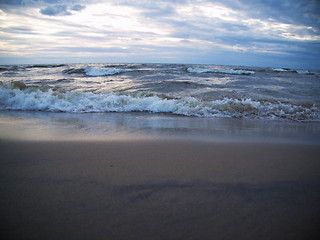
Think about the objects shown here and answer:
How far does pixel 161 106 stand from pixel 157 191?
4.57 meters

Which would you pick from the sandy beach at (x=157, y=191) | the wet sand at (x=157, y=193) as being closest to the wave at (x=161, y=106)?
the sandy beach at (x=157, y=191)

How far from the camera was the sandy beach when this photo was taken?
4.91 feet

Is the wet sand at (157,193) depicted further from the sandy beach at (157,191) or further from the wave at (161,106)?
the wave at (161,106)

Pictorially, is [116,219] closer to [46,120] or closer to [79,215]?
[79,215]

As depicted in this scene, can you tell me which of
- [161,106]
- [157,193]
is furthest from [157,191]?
[161,106]

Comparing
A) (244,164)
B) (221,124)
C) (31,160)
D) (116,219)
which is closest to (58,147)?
(31,160)

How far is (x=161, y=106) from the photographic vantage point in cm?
640

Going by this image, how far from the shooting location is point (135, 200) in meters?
1.80

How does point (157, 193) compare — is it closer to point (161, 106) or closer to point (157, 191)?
point (157, 191)

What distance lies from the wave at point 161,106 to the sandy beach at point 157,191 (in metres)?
2.81

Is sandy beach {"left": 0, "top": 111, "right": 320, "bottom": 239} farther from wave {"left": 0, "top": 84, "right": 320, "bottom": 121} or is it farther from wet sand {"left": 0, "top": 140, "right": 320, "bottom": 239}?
wave {"left": 0, "top": 84, "right": 320, "bottom": 121}

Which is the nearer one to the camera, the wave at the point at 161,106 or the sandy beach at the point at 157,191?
the sandy beach at the point at 157,191

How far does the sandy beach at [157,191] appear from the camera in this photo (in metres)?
1.50

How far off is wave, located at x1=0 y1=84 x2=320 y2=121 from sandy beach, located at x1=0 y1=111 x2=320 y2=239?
2.81m
